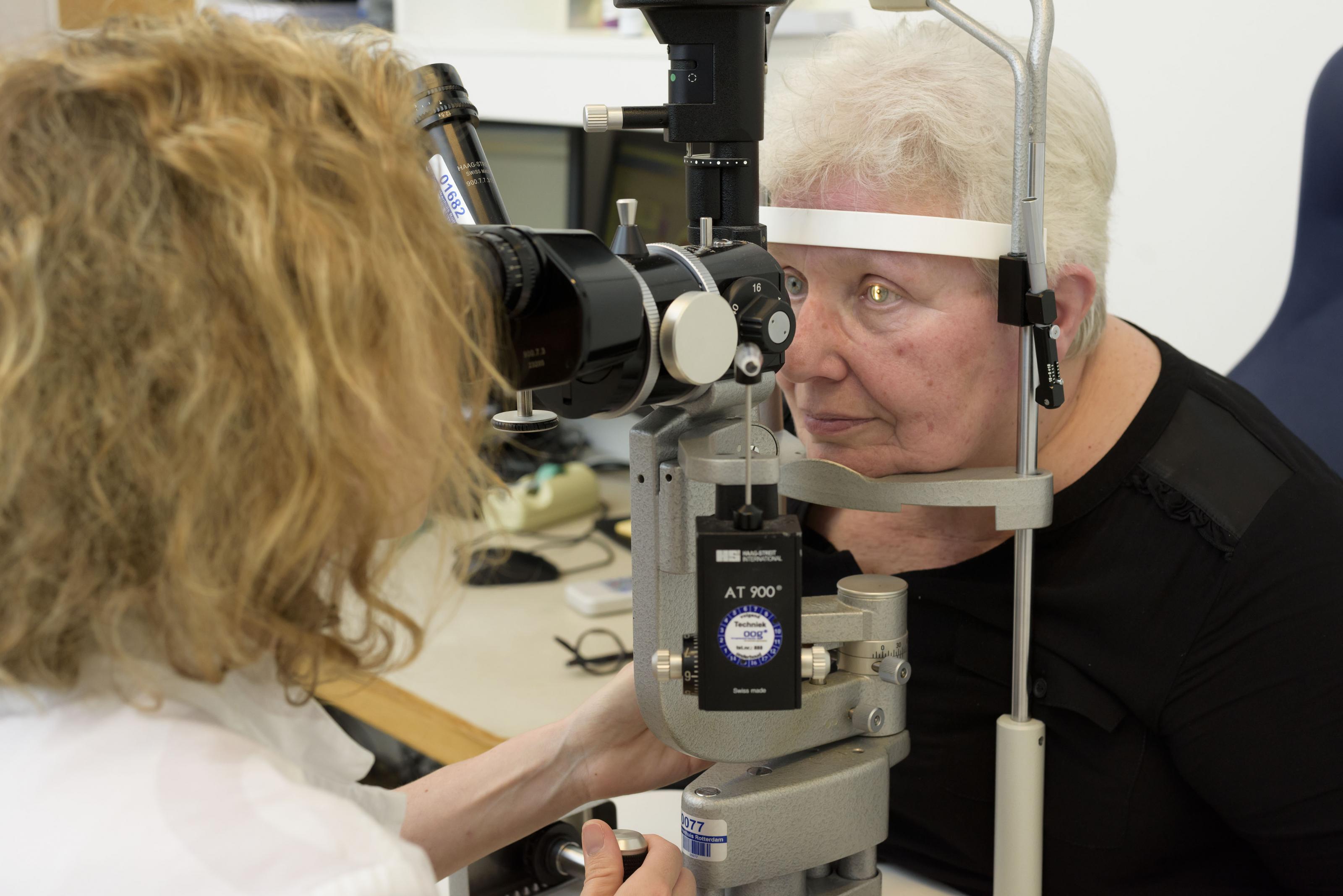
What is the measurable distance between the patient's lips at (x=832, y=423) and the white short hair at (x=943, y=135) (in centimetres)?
16

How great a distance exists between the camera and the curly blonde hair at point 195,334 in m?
0.52

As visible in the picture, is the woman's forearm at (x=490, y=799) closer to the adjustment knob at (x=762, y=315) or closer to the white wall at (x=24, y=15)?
the adjustment knob at (x=762, y=315)

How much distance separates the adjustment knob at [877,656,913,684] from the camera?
86cm

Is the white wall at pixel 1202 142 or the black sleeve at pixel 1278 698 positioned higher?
the white wall at pixel 1202 142

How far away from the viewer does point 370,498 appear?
0.60 metres

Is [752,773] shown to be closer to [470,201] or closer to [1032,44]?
[470,201]

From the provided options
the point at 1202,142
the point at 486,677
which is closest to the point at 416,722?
the point at 486,677

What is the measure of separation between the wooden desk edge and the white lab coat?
0.85m

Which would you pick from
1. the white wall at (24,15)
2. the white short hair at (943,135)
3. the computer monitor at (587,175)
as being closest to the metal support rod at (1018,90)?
the white short hair at (943,135)

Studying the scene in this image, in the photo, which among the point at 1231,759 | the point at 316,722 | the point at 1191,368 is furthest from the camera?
the point at 1191,368

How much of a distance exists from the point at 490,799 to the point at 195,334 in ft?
2.01

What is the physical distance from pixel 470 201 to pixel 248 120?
0.83 ft

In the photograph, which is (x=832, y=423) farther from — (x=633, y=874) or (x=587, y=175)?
(x=587, y=175)

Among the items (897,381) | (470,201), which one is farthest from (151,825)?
(897,381)
